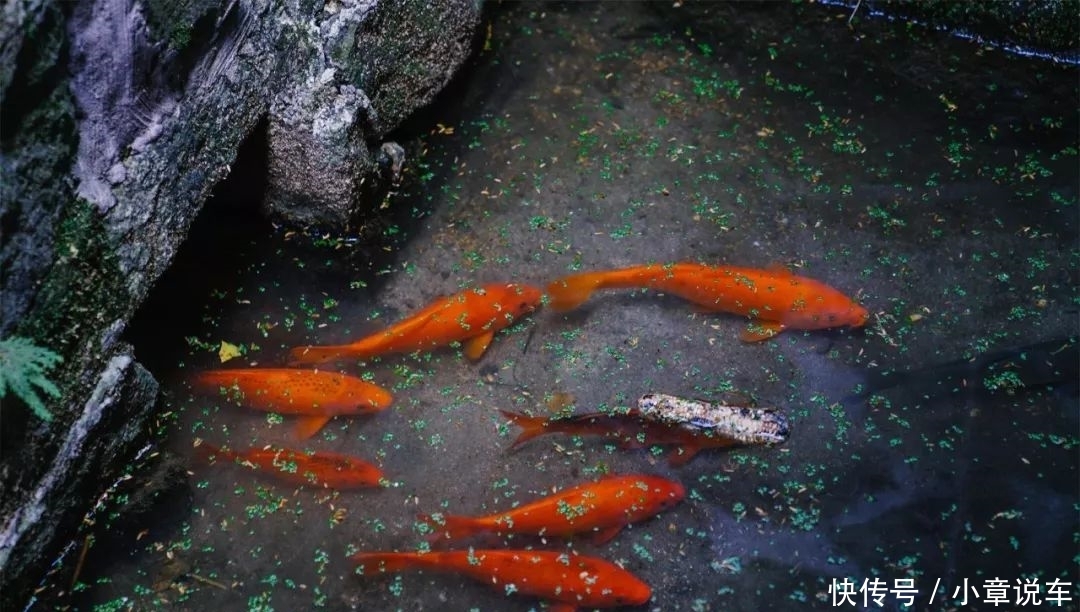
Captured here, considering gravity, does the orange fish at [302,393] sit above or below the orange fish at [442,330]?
below

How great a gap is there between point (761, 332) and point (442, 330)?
1.57 m

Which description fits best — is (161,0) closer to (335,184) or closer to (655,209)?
(335,184)

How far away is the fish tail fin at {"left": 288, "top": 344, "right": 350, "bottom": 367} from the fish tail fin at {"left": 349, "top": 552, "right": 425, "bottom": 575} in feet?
3.47

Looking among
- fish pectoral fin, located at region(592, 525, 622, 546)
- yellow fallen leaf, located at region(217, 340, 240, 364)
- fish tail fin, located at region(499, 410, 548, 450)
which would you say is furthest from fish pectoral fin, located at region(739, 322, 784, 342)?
yellow fallen leaf, located at region(217, 340, 240, 364)

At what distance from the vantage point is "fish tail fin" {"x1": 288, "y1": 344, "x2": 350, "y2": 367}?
174 inches

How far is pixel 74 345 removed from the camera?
350cm

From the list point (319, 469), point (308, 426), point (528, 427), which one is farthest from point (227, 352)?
point (528, 427)

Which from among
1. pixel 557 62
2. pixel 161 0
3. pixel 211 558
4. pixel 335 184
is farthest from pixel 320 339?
pixel 557 62

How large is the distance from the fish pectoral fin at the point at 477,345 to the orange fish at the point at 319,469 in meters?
0.74

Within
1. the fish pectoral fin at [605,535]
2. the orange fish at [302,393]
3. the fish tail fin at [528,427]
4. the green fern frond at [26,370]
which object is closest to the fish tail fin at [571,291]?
the fish tail fin at [528,427]

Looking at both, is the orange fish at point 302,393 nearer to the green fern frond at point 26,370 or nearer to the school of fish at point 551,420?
the school of fish at point 551,420

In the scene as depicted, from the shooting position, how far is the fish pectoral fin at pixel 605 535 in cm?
386

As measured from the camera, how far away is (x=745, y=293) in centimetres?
448

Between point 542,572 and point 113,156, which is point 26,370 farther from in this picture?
point 542,572
